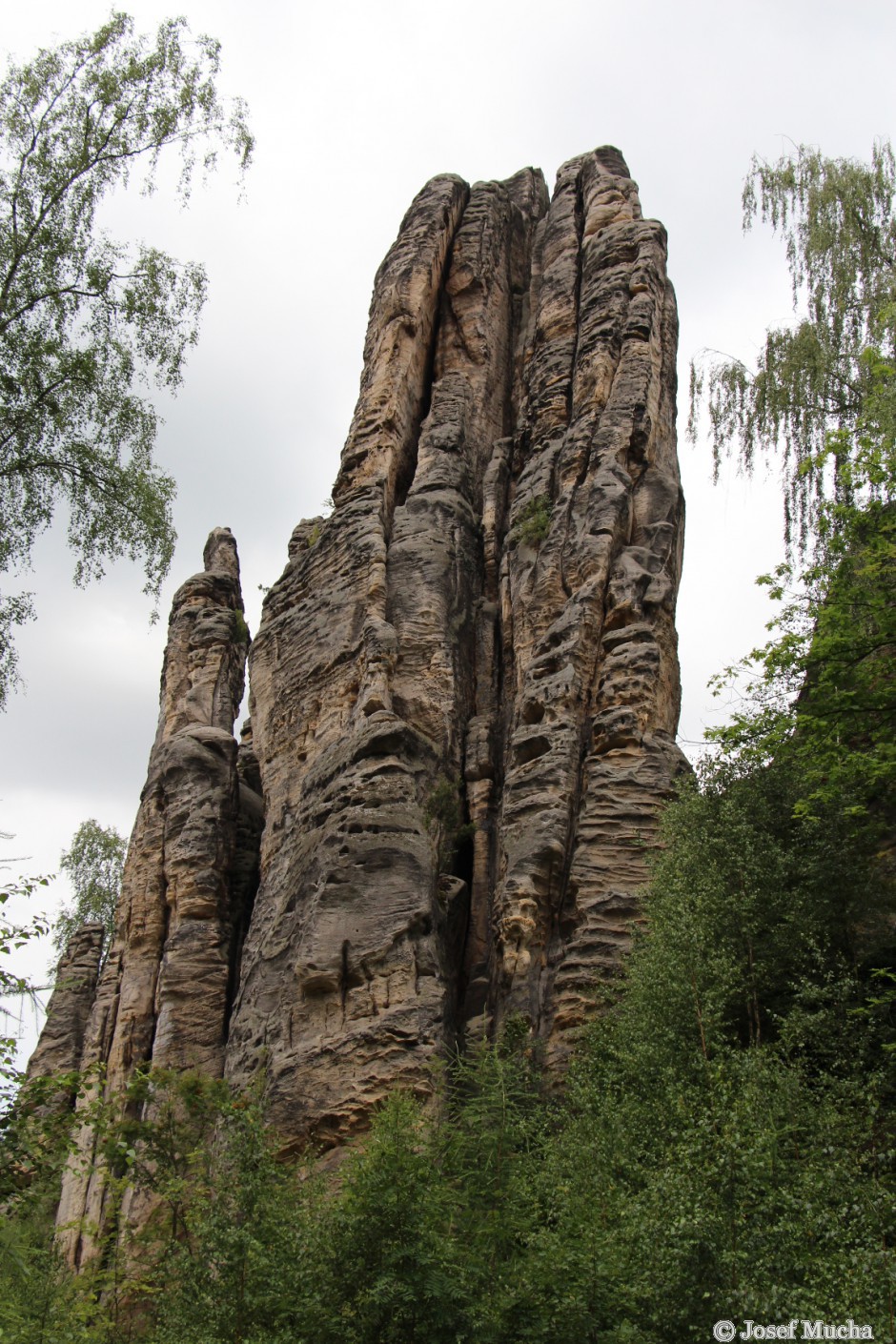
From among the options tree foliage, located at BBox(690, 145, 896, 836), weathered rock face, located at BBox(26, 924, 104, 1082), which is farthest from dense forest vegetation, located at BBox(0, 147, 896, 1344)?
weathered rock face, located at BBox(26, 924, 104, 1082)

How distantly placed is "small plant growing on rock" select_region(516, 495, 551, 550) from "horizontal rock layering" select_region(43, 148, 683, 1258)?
0.08 metres

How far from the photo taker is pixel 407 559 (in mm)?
29641

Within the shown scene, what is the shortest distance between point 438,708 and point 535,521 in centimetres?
516

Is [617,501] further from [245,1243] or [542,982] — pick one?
[245,1243]

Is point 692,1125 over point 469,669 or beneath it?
beneath

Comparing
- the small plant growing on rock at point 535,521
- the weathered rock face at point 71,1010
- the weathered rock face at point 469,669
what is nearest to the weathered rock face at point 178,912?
the weathered rock face at point 469,669

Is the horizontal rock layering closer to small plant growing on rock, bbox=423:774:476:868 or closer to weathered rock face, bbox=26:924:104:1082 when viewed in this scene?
small plant growing on rock, bbox=423:774:476:868

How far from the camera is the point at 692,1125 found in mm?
14562

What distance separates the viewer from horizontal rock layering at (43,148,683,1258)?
863 inches

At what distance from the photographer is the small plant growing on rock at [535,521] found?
29.1m

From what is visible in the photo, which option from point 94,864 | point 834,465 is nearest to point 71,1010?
point 94,864

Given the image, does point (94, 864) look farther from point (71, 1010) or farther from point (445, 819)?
point (445, 819)

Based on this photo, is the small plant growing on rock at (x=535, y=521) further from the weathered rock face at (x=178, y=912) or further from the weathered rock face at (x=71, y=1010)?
the weathered rock face at (x=71, y=1010)

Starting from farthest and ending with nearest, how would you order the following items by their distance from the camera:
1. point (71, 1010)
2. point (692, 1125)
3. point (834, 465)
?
point (71, 1010)
point (834, 465)
point (692, 1125)
